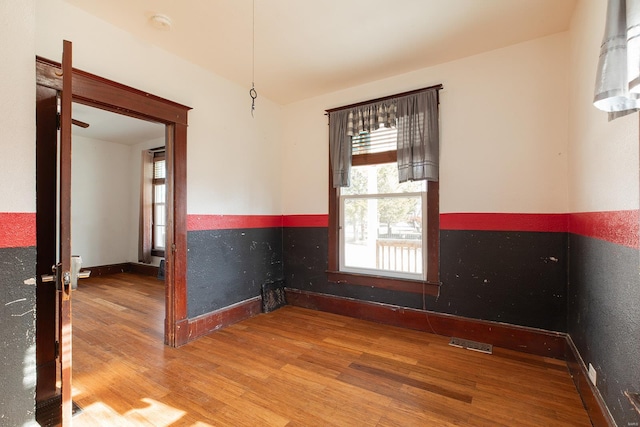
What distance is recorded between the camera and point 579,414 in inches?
73.4

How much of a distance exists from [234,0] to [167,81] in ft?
3.70

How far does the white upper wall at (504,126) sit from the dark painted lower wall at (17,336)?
3.31 m

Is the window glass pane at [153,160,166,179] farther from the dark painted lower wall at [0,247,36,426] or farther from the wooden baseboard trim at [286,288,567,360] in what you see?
the dark painted lower wall at [0,247,36,426]

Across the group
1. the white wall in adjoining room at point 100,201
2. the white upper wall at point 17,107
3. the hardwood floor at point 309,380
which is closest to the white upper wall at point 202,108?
the white upper wall at point 17,107

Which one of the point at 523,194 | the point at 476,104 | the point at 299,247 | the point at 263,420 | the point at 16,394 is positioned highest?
the point at 476,104

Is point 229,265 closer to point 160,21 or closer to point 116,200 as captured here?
point 160,21

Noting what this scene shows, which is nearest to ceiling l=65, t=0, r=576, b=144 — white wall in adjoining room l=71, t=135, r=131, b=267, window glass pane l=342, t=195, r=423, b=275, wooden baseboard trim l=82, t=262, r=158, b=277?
window glass pane l=342, t=195, r=423, b=275

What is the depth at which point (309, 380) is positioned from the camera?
7.43 ft

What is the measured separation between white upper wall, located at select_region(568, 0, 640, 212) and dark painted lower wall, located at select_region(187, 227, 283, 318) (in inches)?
128

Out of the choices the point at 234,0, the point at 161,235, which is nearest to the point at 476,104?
the point at 234,0

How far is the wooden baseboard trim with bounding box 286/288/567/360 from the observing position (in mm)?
2635

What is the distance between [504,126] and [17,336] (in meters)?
3.92

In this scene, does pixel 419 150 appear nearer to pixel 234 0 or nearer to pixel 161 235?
pixel 234 0

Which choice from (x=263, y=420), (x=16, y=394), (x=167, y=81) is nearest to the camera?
(x=16, y=394)
